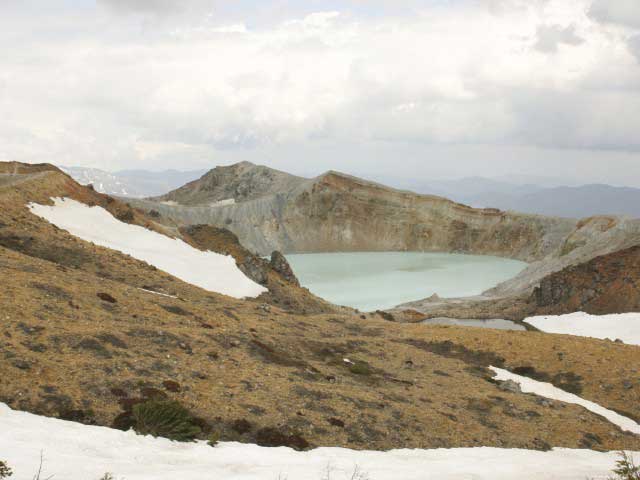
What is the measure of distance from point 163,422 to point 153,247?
123 ft

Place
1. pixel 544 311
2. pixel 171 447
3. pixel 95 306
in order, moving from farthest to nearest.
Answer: pixel 544 311 → pixel 95 306 → pixel 171 447

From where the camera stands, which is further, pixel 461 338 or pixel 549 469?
pixel 461 338

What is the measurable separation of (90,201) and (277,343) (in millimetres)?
34259

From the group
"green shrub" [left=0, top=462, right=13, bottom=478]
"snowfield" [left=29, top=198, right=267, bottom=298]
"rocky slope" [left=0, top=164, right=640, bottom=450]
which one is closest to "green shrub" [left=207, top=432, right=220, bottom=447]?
"rocky slope" [left=0, top=164, right=640, bottom=450]

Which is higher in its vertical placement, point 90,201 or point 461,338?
point 90,201

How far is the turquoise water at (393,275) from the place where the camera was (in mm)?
85312

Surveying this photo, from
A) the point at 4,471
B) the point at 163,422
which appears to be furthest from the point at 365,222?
the point at 4,471

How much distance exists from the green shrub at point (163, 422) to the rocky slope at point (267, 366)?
30.6 inches

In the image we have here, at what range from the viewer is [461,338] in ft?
121

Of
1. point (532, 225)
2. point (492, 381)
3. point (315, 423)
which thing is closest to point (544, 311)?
point (492, 381)

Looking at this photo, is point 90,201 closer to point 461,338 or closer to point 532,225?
point 461,338

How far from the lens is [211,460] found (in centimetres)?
1425

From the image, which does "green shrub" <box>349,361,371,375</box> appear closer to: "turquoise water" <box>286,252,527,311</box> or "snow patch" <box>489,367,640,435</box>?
"snow patch" <box>489,367,640,435</box>

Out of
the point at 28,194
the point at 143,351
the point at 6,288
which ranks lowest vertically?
the point at 143,351
